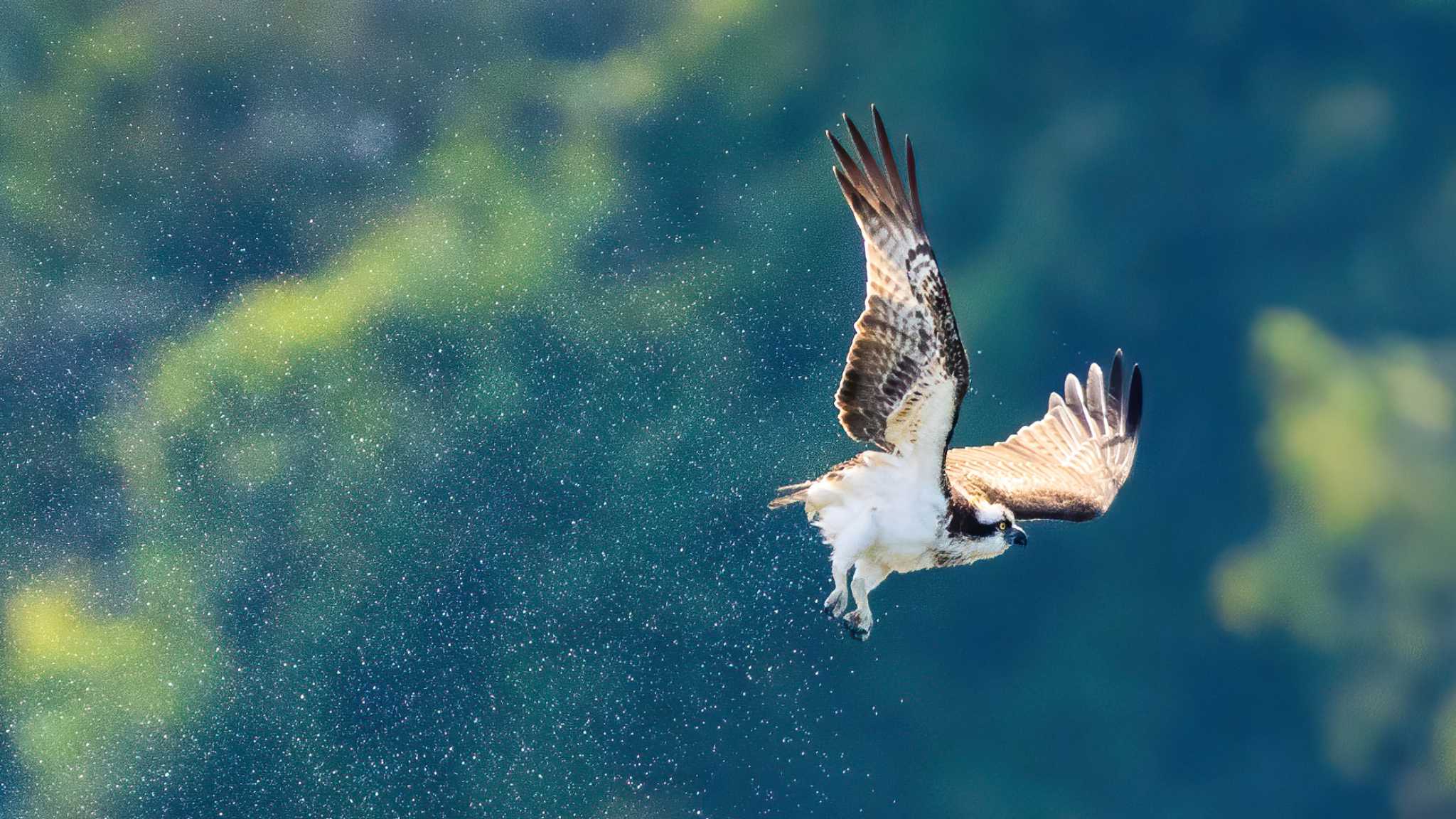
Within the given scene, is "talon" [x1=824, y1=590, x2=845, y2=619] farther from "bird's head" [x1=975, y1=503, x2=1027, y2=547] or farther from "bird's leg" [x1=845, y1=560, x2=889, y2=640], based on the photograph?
"bird's head" [x1=975, y1=503, x2=1027, y2=547]

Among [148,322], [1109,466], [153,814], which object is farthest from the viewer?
[148,322]

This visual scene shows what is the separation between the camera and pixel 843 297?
34.4ft

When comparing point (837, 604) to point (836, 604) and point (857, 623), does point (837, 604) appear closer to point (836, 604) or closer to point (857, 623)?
point (836, 604)

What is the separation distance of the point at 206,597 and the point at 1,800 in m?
1.80

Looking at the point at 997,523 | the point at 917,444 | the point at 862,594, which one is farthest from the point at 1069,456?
the point at 917,444

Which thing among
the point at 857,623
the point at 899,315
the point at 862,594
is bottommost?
the point at 857,623

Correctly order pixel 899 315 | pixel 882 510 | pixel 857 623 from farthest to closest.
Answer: pixel 857 623 → pixel 882 510 → pixel 899 315

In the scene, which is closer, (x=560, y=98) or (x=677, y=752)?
(x=677, y=752)

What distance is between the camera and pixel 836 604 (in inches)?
226

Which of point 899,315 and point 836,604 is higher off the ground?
point 899,315

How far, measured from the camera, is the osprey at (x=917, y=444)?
488 cm

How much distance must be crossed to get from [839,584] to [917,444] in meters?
0.70

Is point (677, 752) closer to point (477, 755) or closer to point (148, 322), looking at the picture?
point (477, 755)

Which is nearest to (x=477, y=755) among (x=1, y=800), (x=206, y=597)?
(x=206, y=597)
